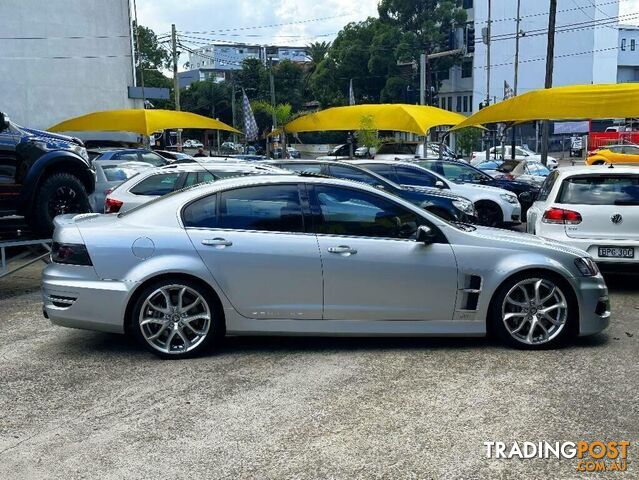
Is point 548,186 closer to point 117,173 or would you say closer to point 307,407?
point 307,407

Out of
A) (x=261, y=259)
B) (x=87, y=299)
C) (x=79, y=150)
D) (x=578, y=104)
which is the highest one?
(x=578, y=104)

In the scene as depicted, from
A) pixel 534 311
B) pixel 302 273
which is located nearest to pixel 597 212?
pixel 534 311

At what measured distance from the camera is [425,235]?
561 cm

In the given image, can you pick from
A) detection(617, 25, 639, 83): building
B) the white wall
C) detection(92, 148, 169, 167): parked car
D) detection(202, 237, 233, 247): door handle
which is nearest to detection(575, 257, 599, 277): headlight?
detection(202, 237, 233, 247): door handle

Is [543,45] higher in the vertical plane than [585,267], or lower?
higher

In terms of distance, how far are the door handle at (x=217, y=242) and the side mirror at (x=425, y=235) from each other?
1.48 metres

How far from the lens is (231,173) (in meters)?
9.86

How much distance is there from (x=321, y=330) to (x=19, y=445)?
2.36 metres

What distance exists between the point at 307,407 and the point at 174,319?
58.8 inches

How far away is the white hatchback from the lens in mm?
7938

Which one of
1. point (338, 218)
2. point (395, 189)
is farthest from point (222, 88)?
point (338, 218)

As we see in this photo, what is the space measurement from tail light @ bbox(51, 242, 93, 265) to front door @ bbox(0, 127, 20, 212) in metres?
3.34

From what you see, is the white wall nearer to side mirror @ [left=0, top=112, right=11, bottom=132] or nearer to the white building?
the white building

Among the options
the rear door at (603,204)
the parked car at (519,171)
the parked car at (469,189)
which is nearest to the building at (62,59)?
the parked car at (519,171)
